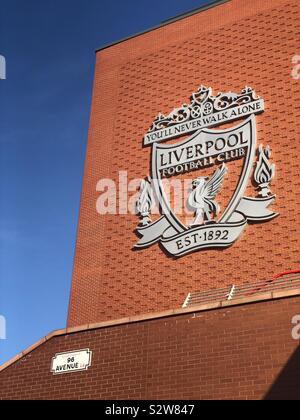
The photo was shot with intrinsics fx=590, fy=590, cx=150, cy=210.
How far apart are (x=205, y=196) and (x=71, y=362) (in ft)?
22.8

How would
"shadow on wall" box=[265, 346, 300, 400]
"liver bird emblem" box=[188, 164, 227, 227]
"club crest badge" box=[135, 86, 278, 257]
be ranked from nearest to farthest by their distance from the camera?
"shadow on wall" box=[265, 346, 300, 400]
"club crest badge" box=[135, 86, 278, 257]
"liver bird emblem" box=[188, 164, 227, 227]

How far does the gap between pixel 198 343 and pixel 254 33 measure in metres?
12.0

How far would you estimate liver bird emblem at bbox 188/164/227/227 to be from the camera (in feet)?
57.8

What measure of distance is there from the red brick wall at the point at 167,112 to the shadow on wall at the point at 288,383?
525 cm

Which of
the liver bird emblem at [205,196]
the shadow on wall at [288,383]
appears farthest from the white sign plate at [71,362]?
the liver bird emblem at [205,196]

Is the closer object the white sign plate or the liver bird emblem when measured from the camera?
the white sign plate

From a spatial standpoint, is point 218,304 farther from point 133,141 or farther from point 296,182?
point 133,141

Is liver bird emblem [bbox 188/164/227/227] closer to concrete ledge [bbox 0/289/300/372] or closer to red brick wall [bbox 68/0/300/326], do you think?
red brick wall [bbox 68/0/300/326]

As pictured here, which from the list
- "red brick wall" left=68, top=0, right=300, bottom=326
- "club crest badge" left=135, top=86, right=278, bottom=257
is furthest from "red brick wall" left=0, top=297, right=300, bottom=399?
"club crest badge" left=135, top=86, right=278, bottom=257

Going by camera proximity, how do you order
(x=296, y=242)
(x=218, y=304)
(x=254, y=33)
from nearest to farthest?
(x=218, y=304) → (x=296, y=242) → (x=254, y=33)

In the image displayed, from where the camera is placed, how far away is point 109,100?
22312mm

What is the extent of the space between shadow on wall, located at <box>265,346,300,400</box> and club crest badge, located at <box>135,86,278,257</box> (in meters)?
6.45
